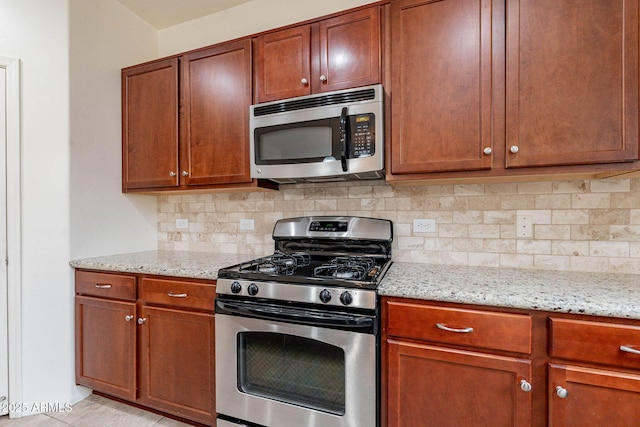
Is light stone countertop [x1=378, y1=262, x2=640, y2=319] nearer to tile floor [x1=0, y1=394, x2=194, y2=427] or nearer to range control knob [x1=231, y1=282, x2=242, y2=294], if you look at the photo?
range control knob [x1=231, y1=282, x2=242, y2=294]

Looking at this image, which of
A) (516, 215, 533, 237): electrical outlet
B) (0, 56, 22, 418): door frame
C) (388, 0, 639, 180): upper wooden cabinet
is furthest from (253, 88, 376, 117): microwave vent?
(0, 56, 22, 418): door frame

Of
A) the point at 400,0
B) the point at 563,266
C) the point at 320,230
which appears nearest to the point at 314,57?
the point at 400,0

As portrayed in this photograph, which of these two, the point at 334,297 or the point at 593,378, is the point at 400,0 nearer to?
the point at 334,297

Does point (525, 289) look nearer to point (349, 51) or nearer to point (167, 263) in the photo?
point (349, 51)

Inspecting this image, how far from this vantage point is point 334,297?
1358 millimetres

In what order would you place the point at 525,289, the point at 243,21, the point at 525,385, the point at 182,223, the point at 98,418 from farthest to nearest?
1. the point at 182,223
2. the point at 243,21
3. the point at 98,418
4. the point at 525,289
5. the point at 525,385

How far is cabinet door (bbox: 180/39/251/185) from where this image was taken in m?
1.97

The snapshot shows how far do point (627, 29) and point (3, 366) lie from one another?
3606 mm

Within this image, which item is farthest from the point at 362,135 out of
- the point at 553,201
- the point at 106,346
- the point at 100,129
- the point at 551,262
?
the point at 106,346

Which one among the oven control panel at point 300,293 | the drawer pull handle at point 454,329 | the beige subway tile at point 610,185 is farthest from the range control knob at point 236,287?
the beige subway tile at point 610,185

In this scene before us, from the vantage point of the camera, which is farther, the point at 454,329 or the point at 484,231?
the point at 484,231

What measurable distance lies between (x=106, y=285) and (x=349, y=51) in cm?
196

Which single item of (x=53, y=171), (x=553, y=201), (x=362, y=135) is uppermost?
(x=362, y=135)

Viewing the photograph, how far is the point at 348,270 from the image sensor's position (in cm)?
151
